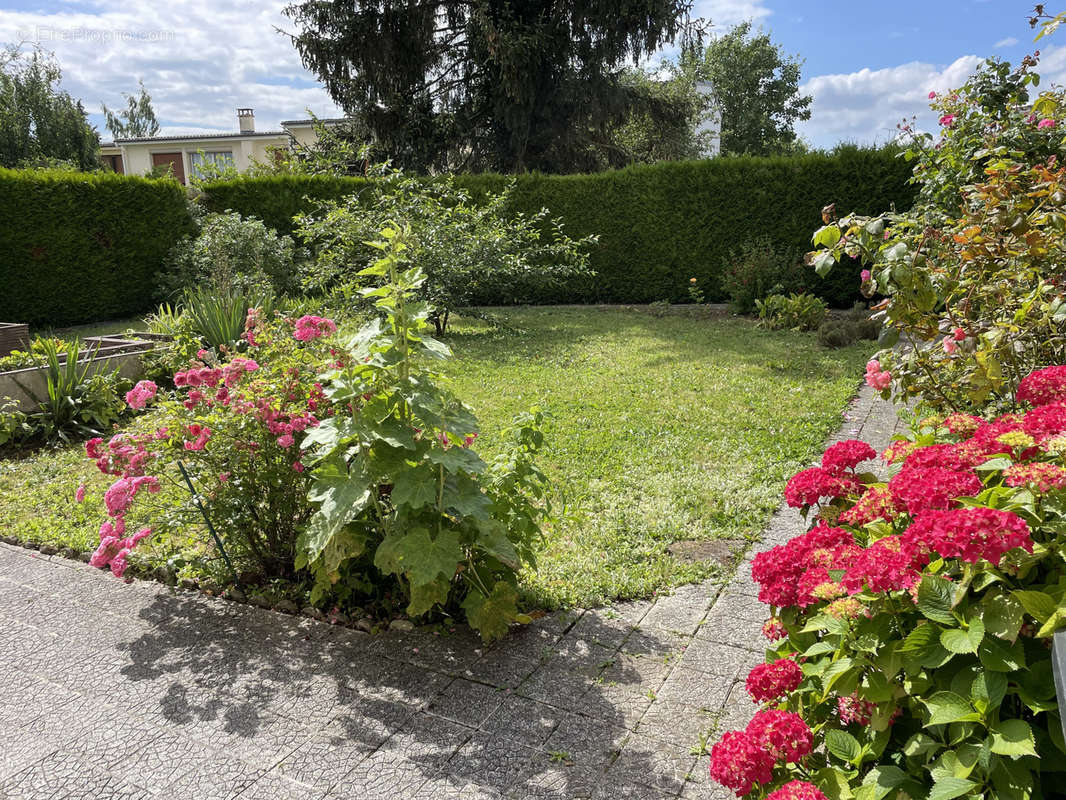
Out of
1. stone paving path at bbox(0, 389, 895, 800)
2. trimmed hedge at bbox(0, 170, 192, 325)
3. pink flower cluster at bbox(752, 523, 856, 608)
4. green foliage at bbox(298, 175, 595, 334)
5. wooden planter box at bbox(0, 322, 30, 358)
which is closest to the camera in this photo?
pink flower cluster at bbox(752, 523, 856, 608)

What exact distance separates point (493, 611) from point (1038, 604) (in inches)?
64.0

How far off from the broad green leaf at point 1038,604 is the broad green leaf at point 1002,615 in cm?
2

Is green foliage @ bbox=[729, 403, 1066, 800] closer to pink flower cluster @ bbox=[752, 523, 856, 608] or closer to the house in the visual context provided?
pink flower cluster @ bbox=[752, 523, 856, 608]

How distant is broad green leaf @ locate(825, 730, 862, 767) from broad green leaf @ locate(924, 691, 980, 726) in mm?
186

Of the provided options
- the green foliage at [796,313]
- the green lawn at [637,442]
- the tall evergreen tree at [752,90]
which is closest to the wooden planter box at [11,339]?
the green lawn at [637,442]

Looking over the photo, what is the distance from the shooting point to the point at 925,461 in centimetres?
162

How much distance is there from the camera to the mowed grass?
321 centimetres

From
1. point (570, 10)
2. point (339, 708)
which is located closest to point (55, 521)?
point (339, 708)

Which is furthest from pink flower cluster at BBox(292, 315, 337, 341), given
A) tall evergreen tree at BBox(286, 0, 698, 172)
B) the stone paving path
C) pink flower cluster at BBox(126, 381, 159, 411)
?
tall evergreen tree at BBox(286, 0, 698, 172)

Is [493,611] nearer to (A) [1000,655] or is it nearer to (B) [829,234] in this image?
(A) [1000,655]

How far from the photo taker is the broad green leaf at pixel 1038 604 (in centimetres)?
112

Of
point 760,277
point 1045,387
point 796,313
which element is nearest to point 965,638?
point 1045,387

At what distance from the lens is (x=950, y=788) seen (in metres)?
1.07

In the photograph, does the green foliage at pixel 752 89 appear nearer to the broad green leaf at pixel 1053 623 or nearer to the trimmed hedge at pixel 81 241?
the trimmed hedge at pixel 81 241
